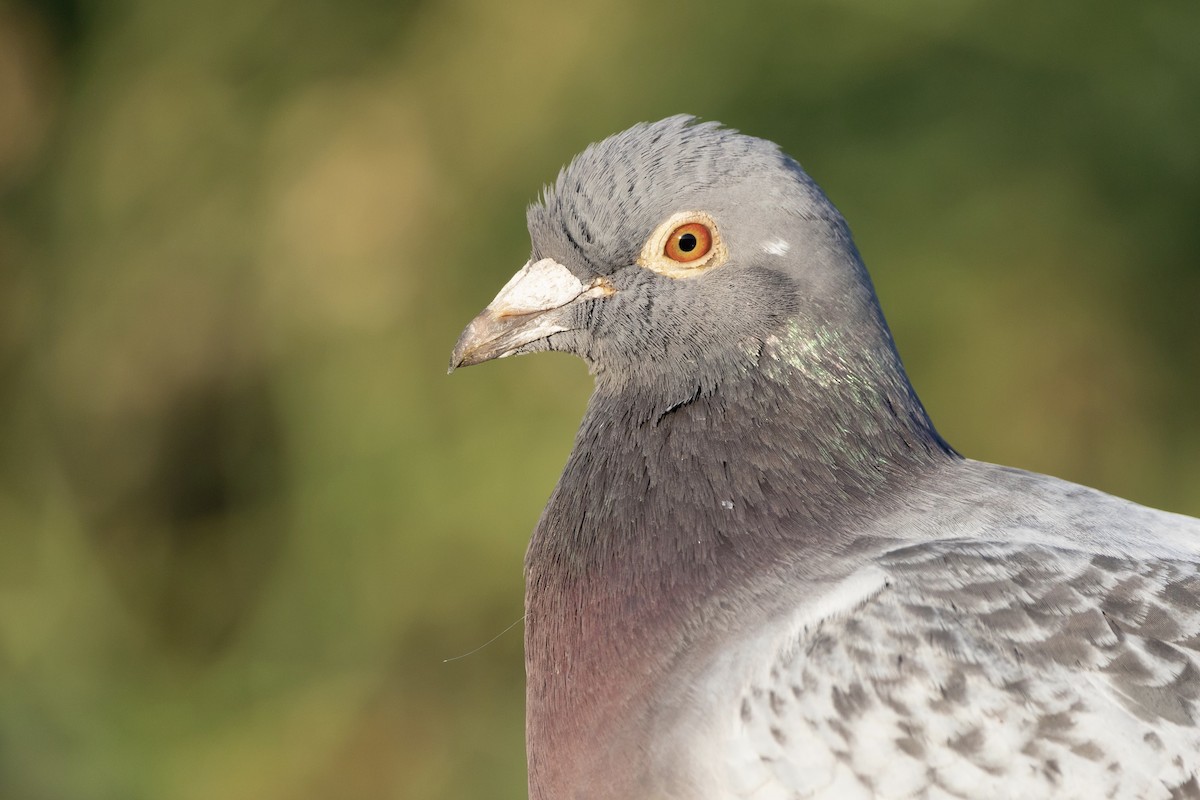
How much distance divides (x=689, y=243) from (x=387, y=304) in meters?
4.09

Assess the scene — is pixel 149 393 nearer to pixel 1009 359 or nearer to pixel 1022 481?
pixel 1009 359

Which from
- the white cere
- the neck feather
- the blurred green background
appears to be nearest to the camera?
the neck feather

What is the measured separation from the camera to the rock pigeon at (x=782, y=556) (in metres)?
2.42

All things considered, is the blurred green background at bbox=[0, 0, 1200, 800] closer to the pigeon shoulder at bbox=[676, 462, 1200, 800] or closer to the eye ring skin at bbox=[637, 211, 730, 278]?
the eye ring skin at bbox=[637, 211, 730, 278]

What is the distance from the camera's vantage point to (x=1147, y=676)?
2445 millimetres

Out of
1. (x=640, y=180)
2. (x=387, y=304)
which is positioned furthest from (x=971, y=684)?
(x=387, y=304)

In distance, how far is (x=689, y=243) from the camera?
306cm

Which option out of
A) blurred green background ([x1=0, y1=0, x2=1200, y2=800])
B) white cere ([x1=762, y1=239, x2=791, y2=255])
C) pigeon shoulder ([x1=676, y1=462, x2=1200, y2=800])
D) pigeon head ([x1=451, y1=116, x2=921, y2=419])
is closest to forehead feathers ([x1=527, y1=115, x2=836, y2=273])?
pigeon head ([x1=451, y1=116, x2=921, y2=419])

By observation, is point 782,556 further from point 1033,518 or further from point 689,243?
point 689,243

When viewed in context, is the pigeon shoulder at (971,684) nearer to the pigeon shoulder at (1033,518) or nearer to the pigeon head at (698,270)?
the pigeon shoulder at (1033,518)

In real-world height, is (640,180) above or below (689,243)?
above

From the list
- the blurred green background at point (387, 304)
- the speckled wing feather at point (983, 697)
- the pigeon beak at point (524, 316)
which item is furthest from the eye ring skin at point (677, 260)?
the blurred green background at point (387, 304)

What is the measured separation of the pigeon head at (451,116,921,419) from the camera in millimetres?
2990

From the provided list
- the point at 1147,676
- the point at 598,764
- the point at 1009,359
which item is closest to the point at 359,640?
the point at 1009,359
